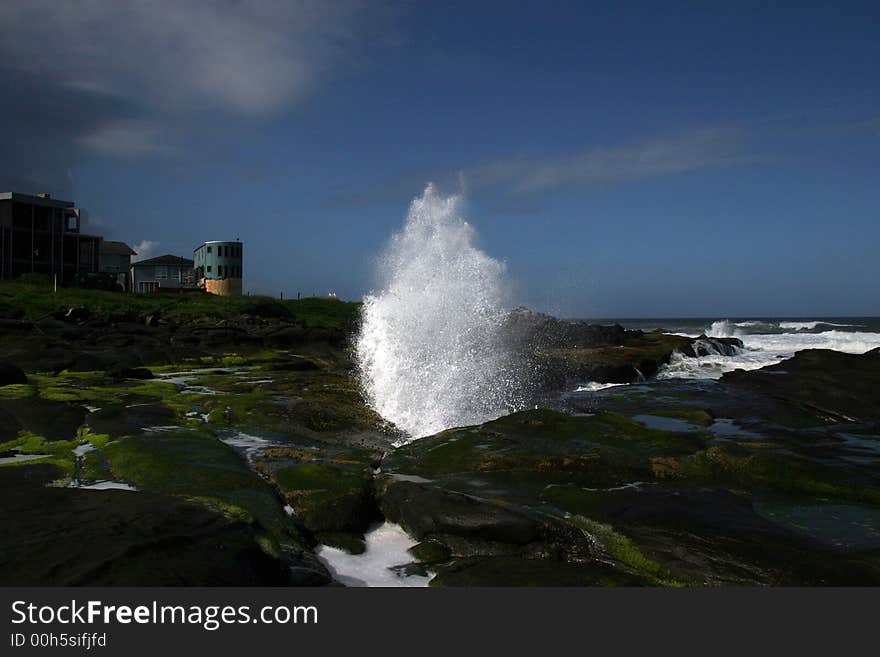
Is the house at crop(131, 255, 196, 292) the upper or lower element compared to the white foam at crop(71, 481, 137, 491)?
upper

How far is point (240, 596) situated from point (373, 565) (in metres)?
1.76

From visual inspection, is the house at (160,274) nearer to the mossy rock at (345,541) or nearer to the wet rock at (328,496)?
the wet rock at (328,496)

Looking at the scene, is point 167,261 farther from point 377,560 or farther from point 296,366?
point 377,560

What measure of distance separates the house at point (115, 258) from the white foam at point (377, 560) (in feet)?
178

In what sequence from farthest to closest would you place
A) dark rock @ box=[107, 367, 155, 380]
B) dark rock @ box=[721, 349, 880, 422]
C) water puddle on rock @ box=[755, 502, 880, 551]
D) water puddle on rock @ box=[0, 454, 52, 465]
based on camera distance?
dark rock @ box=[107, 367, 155, 380]
dark rock @ box=[721, 349, 880, 422]
water puddle on rock @ box=[0, 454, 52, 465]
water puddle on rock @ box=[755, 502, 880, 551]

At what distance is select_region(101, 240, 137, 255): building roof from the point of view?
54.9 metres

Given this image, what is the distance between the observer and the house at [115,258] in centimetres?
5431

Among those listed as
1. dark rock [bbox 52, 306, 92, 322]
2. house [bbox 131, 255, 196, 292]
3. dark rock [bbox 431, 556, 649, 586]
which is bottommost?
dark rock [bbox 431, 556, 649, 586]

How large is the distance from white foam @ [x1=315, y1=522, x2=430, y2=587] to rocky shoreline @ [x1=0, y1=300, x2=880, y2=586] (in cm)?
13

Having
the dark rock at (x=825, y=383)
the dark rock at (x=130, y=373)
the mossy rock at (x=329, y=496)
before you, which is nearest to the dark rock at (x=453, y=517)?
the mossy rock at (x=329, y=496)

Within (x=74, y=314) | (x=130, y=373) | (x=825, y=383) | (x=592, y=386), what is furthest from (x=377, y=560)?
(x=74, y=314)

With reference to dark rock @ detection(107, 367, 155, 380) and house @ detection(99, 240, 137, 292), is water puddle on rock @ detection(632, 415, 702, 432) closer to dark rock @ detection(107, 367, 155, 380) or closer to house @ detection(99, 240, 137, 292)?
dark rock @ detection(107, 367, 155, 380)

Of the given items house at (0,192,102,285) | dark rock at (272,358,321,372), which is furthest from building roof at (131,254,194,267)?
dark rock at (272,358,321,372)

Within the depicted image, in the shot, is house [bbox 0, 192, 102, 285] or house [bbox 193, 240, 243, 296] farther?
house [bbox 193, 240, 243, 296]
